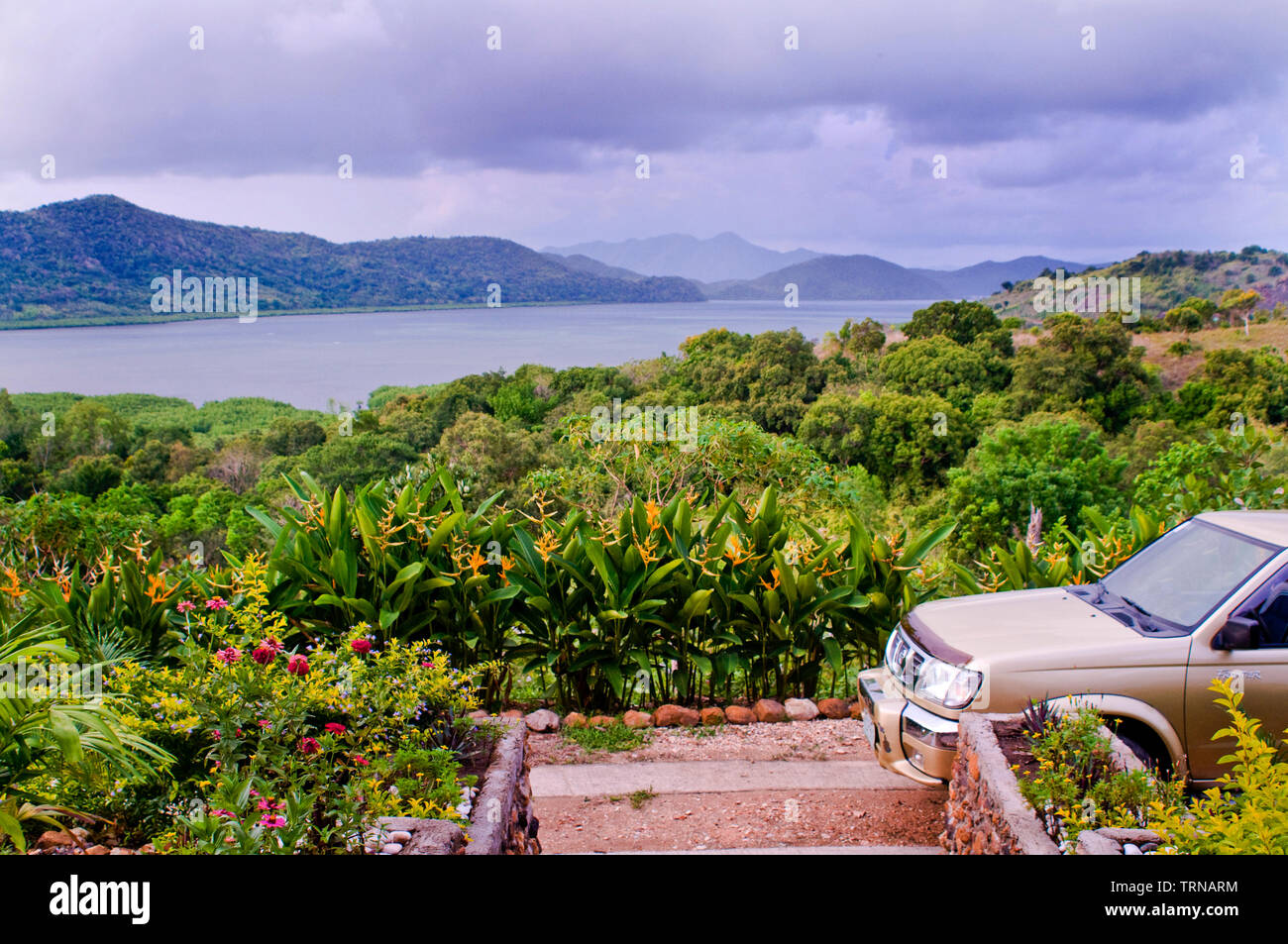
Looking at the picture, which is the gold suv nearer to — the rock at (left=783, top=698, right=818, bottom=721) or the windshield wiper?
the windshield wiper

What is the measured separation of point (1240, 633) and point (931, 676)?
967 mm

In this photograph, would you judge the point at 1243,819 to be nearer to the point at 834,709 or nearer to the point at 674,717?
the point at 834,709

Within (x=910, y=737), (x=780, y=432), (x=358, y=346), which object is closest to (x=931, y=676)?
(x=910, y=737)

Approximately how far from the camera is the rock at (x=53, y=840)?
223cm

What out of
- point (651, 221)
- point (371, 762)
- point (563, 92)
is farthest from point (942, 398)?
point (651, 221)

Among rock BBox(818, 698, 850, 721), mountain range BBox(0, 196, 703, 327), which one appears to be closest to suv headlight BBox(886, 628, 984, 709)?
rock BBox(818, 698, 850, 721)

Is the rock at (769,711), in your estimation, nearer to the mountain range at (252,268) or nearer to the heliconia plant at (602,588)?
the heliconia plant at (602,588)

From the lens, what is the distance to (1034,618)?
324 cm

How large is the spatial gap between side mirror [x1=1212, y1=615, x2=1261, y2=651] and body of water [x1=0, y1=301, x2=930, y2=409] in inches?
1120

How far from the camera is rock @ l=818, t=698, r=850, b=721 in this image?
428 centimetres

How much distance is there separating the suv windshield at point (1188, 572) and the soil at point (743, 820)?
43.7 inches

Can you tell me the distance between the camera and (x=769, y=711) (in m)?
4.21
